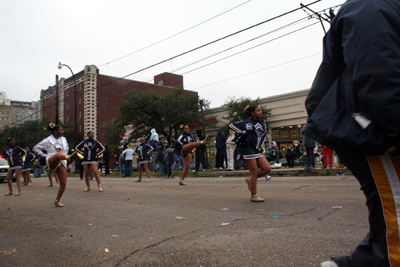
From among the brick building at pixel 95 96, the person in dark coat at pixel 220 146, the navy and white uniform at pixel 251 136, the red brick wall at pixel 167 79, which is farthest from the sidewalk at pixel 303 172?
the red brick wall at pixel 167 79

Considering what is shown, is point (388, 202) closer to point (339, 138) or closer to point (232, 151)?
point (339, 138)

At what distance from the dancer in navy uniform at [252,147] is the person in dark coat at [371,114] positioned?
4274 mm

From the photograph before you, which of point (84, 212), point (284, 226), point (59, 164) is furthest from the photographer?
point (59, 164)

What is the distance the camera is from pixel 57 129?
8672 millimetres

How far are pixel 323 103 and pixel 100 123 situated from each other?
53984 mm

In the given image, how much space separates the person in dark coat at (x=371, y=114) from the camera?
162 cm

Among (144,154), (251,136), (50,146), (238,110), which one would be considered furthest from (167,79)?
(251,136)

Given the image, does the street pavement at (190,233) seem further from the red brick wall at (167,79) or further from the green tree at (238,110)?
the red brick wall at (167,79)

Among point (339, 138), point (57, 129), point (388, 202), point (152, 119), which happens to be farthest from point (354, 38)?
point (152, 119)

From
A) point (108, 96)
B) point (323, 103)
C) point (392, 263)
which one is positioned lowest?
point (392, 263)

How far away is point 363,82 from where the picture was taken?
168 cm

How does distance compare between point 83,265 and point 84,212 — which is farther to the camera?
point 84,212

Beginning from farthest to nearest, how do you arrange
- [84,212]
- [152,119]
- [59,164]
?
[152,119] < [59,164] < [84,212]

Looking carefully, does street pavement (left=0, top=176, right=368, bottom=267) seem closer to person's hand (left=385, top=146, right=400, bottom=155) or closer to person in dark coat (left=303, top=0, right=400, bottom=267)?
person in dark coat (left=303, top=0, right=400, bottom=267)
